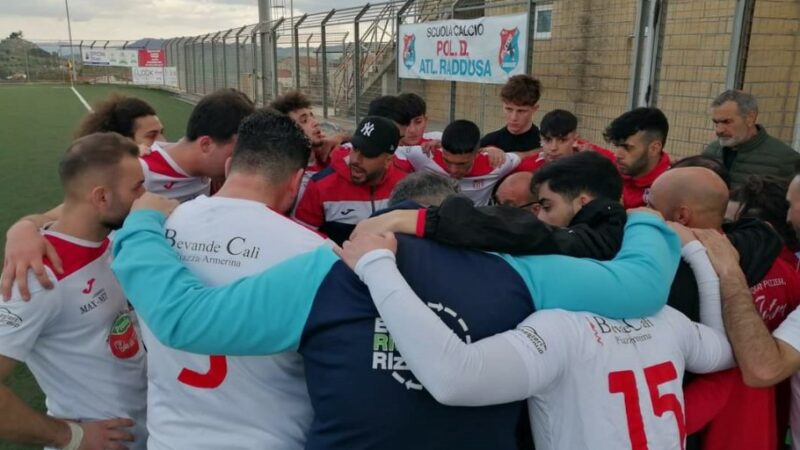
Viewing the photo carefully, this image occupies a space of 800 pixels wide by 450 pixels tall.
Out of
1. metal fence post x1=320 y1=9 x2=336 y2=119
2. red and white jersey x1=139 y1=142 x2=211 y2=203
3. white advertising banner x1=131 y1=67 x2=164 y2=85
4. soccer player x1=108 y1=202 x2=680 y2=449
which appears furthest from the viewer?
white advertising banner x1=131 y1=67 x2=164 y2=85

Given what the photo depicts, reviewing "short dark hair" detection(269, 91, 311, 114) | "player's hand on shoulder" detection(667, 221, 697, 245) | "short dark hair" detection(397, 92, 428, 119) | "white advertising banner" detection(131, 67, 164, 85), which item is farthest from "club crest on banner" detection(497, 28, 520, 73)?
"white advertising banner" detection(131, 67, 164, 85)

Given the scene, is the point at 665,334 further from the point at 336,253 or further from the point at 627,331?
the point at 336,253

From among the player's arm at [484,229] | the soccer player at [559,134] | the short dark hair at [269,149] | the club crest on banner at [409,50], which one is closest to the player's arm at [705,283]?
the player's arm at [484,229]

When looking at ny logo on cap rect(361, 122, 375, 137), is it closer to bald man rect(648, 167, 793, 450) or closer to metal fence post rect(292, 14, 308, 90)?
bald man rect(648, 167, 793, 450)

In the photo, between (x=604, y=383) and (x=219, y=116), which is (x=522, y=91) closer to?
(x=219, y=116)

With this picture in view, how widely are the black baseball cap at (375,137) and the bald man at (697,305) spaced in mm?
1696

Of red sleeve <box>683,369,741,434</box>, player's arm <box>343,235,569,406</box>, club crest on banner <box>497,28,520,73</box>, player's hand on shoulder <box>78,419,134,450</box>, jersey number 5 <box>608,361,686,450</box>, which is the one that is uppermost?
club crest on banner <box>497,28,520,73</box>

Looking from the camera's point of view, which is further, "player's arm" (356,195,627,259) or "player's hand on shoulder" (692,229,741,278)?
"player's hand on shoulder" (692,229,741,278)

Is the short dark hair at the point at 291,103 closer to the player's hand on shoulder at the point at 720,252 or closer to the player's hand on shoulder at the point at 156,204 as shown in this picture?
the player's hand on shoulder at the point at 156,204

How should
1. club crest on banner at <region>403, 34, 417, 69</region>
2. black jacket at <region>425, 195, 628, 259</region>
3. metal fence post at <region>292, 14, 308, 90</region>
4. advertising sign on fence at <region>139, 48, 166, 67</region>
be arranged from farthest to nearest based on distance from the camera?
advertising sign on fence at <region>139, 48, 166, 67</region> → metal fence post at <region>292, 14, 308, 90</region> → club crest on banner at <region>403, 34, 417, 69</region> → black jacket at <region>425, 195, 628, 259</region>

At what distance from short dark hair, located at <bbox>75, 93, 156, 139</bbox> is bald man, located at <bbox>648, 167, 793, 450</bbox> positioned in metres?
3.42

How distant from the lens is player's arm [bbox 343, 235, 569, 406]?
Result: 147 centimetres

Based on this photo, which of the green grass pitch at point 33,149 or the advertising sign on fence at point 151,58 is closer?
the green grass pitch at point 33,149

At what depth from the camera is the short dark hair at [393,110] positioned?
16.4 ft
